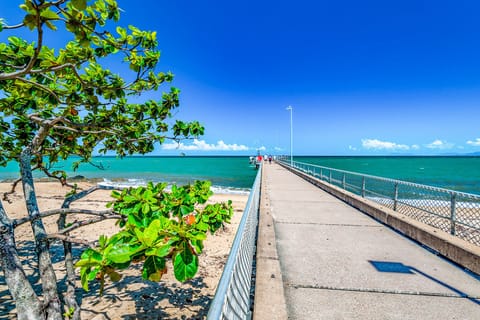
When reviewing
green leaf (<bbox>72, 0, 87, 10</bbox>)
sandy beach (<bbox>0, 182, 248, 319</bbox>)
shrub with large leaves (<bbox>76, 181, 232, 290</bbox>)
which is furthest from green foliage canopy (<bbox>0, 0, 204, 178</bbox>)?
sandy beach (<bbox>0, 182, 248, 319</bbox>)

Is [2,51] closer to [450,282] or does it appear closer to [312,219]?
[450,282]

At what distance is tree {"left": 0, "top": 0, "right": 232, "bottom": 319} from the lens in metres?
1.45

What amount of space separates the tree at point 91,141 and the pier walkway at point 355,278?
1349 mm

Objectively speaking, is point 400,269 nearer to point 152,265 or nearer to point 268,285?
point 268,285

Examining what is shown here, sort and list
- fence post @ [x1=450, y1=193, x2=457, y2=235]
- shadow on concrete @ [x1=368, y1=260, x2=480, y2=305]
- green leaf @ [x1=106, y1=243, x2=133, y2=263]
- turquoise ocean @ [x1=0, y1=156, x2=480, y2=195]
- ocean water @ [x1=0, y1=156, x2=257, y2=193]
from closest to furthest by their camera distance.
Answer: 1. green leaf @ [x1=106, y1=243, x2=133, y2=263]
2. shadow on concrete @ [x1=368, y1=260, x2=480, y2=305]
3. fence post @ [x1=450, y1=193, x2=457, y2=235]
4. ocean water @ [x1=0, y1=156, x2=257, y2=193]
5. turquoise ocean @ [x1=0, y1=156, x2=480, y2=195]

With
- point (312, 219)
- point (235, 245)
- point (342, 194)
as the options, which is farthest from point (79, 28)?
point (342, 194)

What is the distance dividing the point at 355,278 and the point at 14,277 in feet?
14.8

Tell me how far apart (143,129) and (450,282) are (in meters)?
5.54

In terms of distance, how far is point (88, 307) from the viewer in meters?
5.29

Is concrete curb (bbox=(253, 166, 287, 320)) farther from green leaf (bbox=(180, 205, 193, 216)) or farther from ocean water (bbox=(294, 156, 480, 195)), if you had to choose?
ocean water (bbox=(294, 156, 480, 195))

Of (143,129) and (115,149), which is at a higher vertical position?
(143,129)

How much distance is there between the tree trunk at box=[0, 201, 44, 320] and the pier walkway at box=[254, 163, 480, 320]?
272 centimetres

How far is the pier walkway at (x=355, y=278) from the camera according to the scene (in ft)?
9.63

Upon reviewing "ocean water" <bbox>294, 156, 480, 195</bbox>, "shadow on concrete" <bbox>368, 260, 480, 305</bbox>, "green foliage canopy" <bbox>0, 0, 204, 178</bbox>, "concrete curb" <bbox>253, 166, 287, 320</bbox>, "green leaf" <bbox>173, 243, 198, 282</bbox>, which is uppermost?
"green foliage canopy" <bbox>0, 0, 204, 178</bbox>
